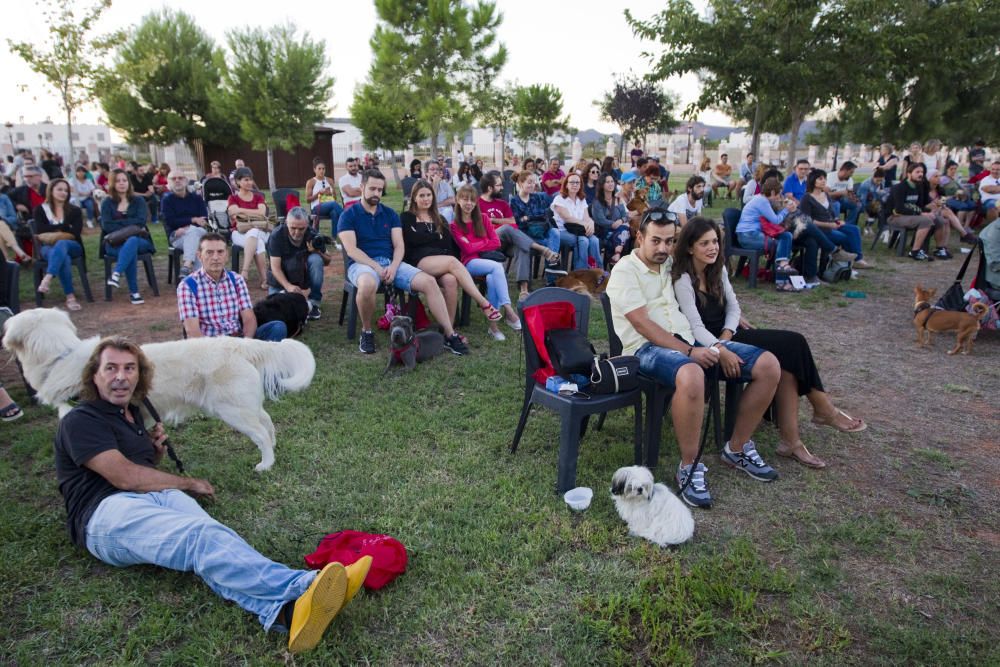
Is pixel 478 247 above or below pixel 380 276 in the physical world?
above

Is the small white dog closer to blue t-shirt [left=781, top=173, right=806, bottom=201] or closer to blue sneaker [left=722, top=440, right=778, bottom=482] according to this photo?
blue sneaker [left=722, top=440, right=778, bottom=482]

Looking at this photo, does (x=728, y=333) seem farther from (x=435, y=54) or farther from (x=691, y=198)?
(x=435, y=54)

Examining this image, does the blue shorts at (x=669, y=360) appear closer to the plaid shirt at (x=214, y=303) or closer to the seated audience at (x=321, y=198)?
the plaid shirt at (x=214, y=303)

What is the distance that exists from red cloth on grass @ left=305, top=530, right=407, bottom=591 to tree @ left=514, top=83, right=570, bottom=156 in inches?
1607

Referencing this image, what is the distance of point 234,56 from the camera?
23734 mm

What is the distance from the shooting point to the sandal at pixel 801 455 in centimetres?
355

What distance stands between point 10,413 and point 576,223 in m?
6.14

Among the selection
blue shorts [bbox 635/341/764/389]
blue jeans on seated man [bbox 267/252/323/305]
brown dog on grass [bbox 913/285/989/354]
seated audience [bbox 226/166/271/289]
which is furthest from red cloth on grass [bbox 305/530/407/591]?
brown dog on grass [bbox 913/285/989/354]

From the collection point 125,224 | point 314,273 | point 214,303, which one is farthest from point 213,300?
point 125,224

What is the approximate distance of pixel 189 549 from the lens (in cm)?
241

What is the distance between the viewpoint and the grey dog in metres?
4.98

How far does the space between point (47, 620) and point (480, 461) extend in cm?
207

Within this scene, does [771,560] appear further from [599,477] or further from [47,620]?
[47,620]

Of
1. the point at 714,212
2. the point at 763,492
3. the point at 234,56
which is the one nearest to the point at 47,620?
the point at 763,492
